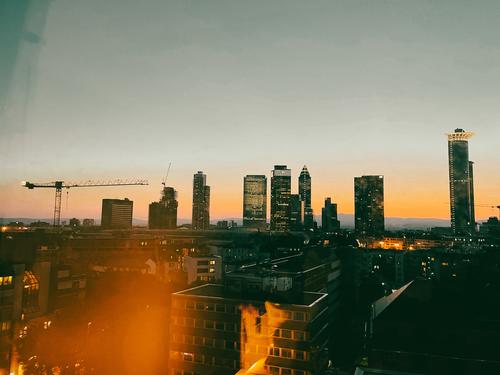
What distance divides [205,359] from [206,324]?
3.01 feet

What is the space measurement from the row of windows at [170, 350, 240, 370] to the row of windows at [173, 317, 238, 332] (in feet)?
2.48

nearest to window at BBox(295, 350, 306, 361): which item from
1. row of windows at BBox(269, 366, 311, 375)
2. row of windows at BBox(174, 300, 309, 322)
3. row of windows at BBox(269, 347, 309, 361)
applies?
row of windows at BBox(269, 347, 309, 361)

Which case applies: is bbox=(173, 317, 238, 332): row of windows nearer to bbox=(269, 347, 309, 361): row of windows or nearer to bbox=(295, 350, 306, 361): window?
bbox=(269, 347, 309, 361): row of windows

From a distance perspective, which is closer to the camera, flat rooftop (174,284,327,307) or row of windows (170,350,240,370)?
row of windows (170,350,240,370)

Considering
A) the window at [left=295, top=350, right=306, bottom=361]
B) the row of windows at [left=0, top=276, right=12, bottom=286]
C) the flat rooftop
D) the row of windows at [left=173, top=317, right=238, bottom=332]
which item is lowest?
the window at [left=295, top=350, right=306, bottom=361]

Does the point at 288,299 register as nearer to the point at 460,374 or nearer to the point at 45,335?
the point at 460,374

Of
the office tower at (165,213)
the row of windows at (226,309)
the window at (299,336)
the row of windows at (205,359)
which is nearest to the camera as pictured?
the window at (299,336)

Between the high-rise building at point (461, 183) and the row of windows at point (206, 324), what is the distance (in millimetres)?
65327

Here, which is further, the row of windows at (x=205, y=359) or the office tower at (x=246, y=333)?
the row of windows at (x=205, y=359)

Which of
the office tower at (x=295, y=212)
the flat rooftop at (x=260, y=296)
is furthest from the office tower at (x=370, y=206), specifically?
the flat rooftop at (x=260, y=296)

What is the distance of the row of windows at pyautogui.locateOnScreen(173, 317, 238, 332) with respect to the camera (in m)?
10.1

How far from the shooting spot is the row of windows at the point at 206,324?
10133 millimetres

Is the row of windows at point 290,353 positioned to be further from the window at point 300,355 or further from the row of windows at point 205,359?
the row of windows at point 205,359

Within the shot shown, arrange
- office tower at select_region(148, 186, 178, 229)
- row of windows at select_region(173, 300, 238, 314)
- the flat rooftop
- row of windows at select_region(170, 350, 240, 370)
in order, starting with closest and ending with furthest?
row of windows at select_region(170, 350, 240, 370) → the flat rooftop → row of windows at select_region(173, 300, 238, 314) → office tower at select_region(148, 186, 178, 229)
